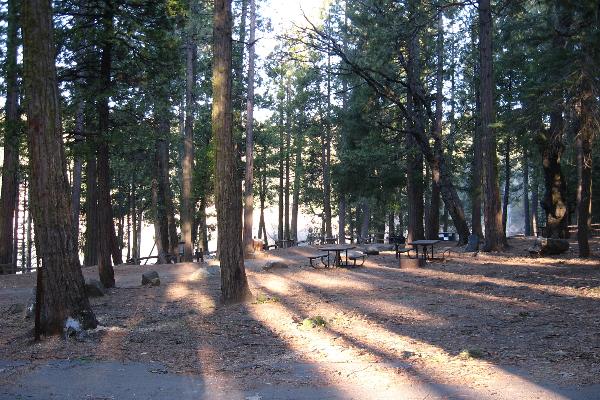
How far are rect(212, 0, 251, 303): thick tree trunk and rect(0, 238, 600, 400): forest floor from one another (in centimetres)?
109

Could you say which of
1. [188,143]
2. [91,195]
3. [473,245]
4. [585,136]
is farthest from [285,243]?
[585,136]

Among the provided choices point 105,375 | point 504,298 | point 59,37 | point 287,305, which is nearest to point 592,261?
point 504,298

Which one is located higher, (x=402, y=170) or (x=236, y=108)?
(x=236, y=108)

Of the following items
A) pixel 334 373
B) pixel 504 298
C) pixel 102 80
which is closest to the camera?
pixel 334 373

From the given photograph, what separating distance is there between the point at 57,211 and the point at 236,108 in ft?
A: 76.5

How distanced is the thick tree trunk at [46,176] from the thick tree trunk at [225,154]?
2.96 metres

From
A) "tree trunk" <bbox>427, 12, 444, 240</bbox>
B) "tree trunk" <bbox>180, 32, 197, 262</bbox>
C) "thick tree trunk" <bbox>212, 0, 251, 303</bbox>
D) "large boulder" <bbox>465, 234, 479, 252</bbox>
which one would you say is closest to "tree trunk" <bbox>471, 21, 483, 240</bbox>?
"large boulder" <bbox>465, 234, 479, 252</bbox>

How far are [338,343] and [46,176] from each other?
4978 millimetres

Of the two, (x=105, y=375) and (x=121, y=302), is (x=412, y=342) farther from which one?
(x=121, y=302)

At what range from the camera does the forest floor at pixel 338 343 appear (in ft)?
17.8

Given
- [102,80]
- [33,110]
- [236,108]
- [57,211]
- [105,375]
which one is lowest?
[105,375]

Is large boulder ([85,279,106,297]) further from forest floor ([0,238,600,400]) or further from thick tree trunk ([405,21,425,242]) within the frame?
thick tree trunk ([405,21,425,242])

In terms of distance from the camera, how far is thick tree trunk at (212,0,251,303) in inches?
402

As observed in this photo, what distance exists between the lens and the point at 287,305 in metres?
10.5
